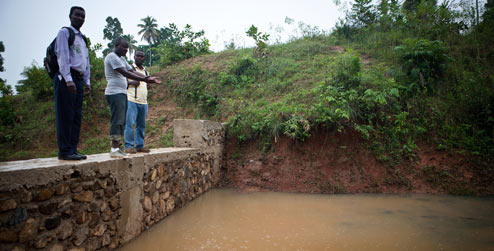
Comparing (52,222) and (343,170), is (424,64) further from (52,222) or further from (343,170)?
(52,222)

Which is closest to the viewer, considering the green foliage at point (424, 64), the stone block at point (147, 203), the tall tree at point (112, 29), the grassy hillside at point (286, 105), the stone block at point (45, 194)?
the stone block at point (45, 194)

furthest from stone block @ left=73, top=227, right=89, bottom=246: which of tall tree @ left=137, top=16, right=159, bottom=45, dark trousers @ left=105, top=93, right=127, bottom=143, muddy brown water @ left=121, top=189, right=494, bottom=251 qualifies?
tall tree @ left=137, top=16, right=159, bottom=45

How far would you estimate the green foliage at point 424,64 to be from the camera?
6.88m

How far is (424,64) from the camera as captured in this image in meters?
6.94

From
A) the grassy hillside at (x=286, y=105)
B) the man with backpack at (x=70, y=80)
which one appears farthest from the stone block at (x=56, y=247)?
the grassy hillside at (x=286, y=105)

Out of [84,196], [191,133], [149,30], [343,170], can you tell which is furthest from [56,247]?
[149,30]

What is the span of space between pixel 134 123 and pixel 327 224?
3.19 meters

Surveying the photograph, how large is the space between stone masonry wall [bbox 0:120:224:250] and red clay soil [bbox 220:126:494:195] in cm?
241

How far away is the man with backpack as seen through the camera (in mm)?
2502

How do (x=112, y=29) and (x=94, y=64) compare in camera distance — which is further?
(x=112, y=29)

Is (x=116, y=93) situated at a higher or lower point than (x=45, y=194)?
higher

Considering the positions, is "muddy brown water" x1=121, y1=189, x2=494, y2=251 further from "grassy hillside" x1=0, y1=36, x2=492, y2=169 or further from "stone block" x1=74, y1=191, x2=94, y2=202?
"grassy hillside" x1=0, y1=36, x2=492, y2=169

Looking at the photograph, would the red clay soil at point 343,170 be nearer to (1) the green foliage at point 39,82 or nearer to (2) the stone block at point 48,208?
Result: (2) the stone block at point 48,208

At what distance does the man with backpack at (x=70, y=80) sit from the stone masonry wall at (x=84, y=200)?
0.83 ft
